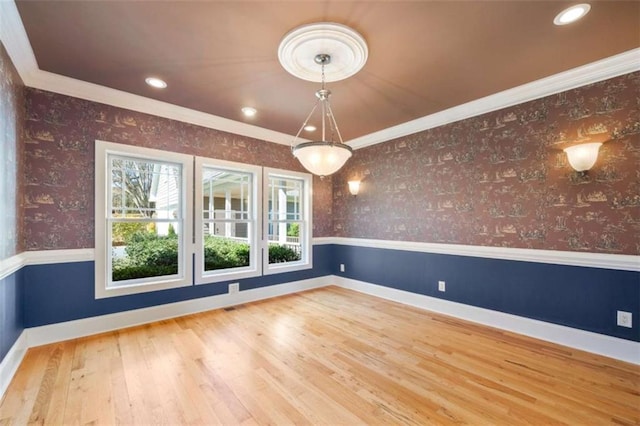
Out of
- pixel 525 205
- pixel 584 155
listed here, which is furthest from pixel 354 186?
pixel 584 155

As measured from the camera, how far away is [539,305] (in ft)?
9.80

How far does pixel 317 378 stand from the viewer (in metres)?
2.24

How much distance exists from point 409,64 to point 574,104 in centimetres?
181

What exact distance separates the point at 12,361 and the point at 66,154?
6.51 feet

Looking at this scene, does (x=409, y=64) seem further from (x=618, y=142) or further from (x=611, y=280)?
(x=611, y=280)

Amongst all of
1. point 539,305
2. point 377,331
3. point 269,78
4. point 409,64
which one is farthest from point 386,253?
point 269,78

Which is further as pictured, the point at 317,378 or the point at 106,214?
the point at 106,214

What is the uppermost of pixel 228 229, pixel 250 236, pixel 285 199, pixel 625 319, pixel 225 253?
pixel 285 199

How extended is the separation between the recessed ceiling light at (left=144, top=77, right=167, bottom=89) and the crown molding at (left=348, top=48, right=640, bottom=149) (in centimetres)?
321

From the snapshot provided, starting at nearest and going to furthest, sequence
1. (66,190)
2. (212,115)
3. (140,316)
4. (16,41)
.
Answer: (16,41), (66,190), (140,316), (212,115)

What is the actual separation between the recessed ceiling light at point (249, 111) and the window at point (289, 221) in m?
1.09

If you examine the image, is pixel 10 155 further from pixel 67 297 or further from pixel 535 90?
pixel 535 90

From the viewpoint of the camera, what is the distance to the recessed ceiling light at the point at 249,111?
3625 mm

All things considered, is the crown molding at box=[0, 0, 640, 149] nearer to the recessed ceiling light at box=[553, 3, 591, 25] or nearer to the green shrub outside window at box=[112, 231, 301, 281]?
the recessed ceiling light at box=[553, 3, 591, 25]
